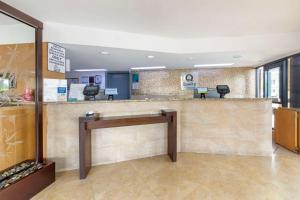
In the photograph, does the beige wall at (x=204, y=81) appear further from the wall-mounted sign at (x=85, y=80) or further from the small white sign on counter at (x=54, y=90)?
the small white sign on counter at (x=54, y=90)

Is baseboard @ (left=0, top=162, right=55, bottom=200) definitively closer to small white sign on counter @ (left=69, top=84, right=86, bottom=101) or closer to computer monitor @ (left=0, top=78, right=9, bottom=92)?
computer monitor @ (left=0, top=78, right=9, bottom=92)

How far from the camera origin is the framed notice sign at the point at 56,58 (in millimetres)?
2956

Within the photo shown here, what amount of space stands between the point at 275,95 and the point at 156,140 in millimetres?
3607

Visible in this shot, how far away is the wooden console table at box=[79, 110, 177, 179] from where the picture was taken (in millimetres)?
2619

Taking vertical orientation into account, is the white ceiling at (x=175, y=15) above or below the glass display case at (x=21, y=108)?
above

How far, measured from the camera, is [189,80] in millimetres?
6207

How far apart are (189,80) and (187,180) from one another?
4.18 meters

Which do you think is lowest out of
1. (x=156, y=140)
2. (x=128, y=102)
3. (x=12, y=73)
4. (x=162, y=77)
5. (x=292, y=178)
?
(x=292, y=178)

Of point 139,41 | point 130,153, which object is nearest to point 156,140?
point 130,153

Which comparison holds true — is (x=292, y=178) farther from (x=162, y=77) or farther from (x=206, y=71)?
(x=162, y=77)

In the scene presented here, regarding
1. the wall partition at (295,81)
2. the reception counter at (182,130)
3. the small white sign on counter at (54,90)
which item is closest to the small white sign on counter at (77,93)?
the small white sign on counter at (54,90)

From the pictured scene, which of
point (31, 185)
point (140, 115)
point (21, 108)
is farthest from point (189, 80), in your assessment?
point (31, 185)

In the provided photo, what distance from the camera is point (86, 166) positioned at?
2738mm

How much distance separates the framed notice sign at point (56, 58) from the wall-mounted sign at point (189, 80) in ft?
13.3
